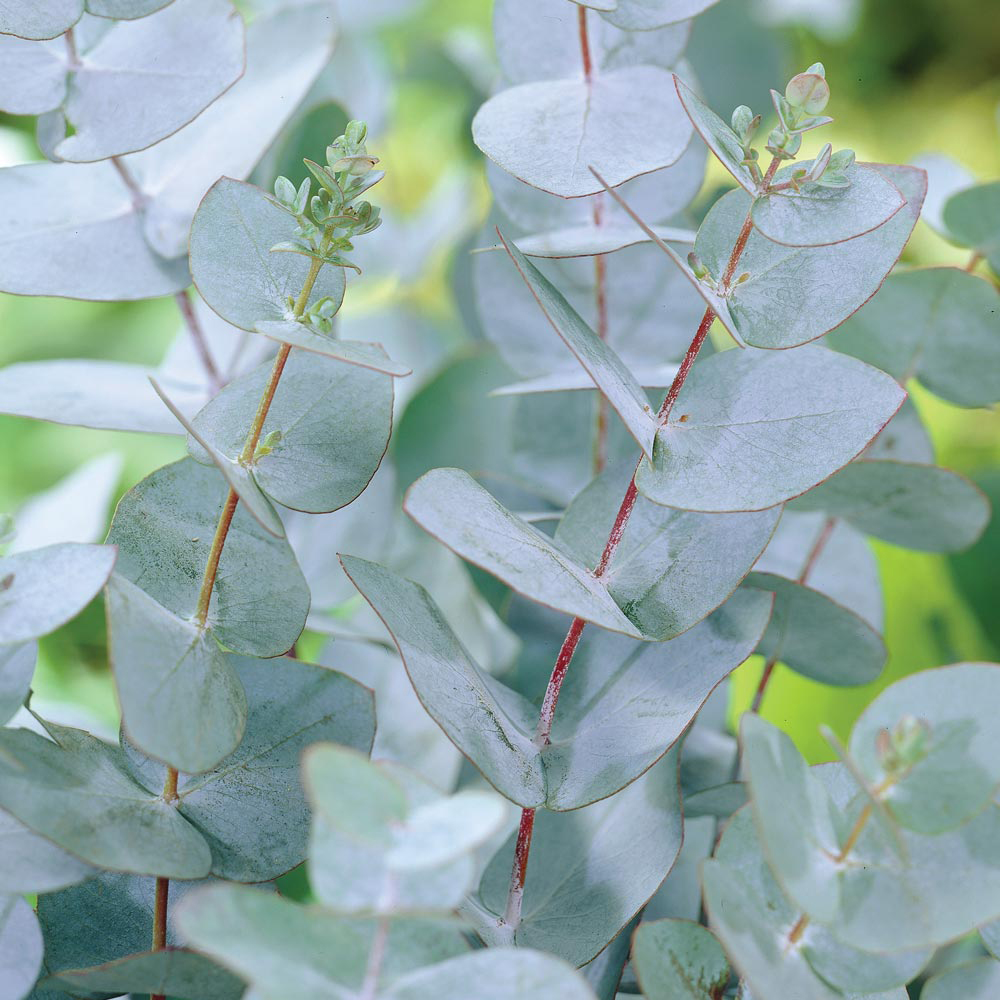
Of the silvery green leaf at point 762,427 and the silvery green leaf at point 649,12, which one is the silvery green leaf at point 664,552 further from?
the silvery green leaf at point 649,12

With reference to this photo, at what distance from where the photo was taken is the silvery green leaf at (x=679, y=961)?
228 millimetres

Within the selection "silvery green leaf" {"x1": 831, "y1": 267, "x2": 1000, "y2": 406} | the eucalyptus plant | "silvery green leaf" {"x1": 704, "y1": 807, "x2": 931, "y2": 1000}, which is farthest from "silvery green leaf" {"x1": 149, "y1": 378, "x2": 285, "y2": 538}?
"silvery green leaf" {"x1": 831, "y1": 267, "x2": 1000, "y2": 406}

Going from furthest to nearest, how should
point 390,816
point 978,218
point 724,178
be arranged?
point 724,178, point 978,218, point 390,816

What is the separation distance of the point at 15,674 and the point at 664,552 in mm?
150

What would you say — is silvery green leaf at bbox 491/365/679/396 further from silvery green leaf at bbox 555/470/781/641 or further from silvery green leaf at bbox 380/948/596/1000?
silvery green leaf at bbox 380/948/596/1000

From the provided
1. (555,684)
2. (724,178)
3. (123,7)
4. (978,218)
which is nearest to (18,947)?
(555,684)

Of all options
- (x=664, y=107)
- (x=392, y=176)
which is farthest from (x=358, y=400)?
(x=392, y=176)

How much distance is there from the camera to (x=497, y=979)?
7.3 inches

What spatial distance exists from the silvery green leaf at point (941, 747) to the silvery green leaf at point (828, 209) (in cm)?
9

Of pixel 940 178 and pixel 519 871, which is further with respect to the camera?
pixel 940 178

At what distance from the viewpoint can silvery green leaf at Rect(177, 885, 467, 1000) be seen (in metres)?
0.18

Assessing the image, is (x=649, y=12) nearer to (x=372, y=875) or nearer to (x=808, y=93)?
(x=808, y=93)

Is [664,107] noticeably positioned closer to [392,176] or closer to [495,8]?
[495,8]

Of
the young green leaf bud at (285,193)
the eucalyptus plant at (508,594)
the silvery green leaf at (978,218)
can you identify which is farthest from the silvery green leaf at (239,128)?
the silvery green leaf at (978,218)
